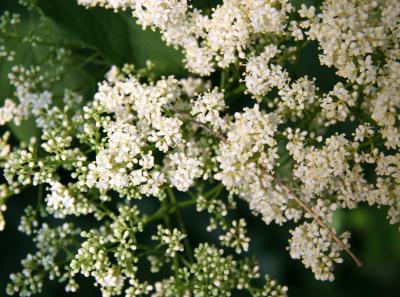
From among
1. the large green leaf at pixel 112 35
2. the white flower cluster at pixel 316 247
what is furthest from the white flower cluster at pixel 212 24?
the white flower cluster at pixel 316 247

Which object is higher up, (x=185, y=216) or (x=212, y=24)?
(x=185, y=216)

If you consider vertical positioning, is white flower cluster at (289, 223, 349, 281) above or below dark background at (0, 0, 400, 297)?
below

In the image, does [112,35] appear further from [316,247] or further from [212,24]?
[316,247]

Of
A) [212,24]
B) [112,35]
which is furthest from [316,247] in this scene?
[112,35]

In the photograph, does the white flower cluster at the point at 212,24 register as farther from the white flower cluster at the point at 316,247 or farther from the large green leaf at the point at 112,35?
the white flower cluster at the point at 316,247

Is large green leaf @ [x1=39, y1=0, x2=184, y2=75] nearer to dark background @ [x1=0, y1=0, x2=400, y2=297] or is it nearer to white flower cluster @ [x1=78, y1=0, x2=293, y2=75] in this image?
dark background @ [x1=0, y1=0, x2=400, y2=297]

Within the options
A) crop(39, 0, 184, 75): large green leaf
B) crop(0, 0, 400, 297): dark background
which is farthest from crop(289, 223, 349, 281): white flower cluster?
crop(39, 0, 184, 75): large green leaf

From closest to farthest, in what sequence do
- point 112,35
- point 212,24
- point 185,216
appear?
1. point 212,24
2. point 112,35
3. point 185,216

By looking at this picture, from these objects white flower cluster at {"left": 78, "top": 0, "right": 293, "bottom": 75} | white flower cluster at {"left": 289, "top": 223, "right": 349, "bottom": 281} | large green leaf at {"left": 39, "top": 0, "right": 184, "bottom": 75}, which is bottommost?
white flower cluster at {"left": 289, "top": 223, "right": 349, "bottom": 281}

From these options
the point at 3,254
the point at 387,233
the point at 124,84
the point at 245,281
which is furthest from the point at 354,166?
the point at 3,254
